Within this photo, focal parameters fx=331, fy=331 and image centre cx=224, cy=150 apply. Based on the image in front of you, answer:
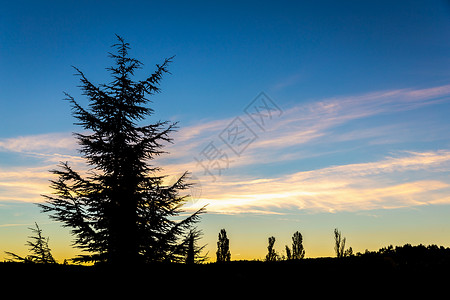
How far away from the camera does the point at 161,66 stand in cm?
1662

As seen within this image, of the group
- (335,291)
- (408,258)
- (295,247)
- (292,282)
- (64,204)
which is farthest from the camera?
(295,247)

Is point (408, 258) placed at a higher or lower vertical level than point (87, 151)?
lower

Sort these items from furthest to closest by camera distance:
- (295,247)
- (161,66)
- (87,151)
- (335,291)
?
(295,247) → (161,66) → (87,151) → (335,291)

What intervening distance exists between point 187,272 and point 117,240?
779 cm

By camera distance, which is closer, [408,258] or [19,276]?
[19,276]

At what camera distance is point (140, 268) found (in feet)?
24.6

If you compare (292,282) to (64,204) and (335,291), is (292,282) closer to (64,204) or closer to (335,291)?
(335,291)

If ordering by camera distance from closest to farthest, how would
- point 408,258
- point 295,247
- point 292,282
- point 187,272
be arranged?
point 292,282 → point 187,272 → point 408,258 → point 295,247

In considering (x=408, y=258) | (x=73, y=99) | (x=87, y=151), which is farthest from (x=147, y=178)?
(x=408, y=258)

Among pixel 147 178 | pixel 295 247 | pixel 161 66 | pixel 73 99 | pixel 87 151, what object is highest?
pixel 161 66

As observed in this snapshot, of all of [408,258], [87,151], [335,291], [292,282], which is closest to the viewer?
[335,291]

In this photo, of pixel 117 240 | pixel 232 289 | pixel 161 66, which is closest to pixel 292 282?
pixel 232 289

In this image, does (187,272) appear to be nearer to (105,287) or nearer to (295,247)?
(105,287)

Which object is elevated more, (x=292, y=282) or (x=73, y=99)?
(x=73, y=99)
